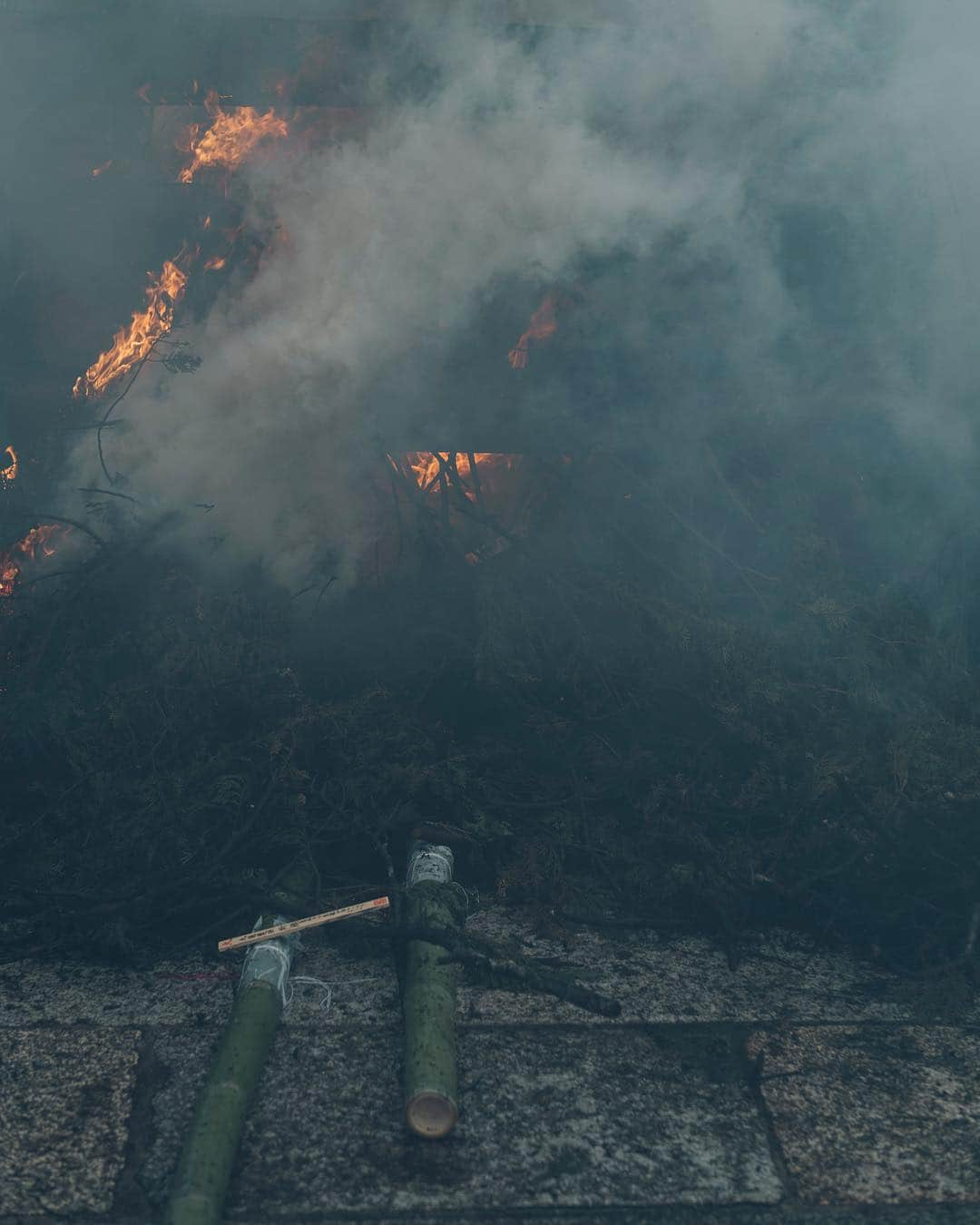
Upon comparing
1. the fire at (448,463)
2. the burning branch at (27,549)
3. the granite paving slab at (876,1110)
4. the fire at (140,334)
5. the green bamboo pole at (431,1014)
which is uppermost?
the fire at (140,334)

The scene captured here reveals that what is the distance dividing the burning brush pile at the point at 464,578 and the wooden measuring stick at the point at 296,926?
27cm

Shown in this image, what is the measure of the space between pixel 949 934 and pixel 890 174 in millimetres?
6178

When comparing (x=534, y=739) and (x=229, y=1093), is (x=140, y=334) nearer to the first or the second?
(x=534, y=739)

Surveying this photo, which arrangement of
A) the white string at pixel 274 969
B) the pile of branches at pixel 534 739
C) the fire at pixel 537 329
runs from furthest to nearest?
the fire at pixel 537 329 < the pile of branches at pixel 534 739 < the white string at pixel 274 969

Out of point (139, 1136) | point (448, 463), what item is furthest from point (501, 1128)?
point (448, 463)

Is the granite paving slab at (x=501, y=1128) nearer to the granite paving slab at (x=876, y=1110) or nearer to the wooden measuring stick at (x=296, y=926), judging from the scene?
the granite paving slab at (x=876, y=1110)

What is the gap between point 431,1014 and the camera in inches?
136

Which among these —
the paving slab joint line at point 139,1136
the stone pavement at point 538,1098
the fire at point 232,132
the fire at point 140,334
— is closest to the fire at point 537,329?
the fire at point 232,132

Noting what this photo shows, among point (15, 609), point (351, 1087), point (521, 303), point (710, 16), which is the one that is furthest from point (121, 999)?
point (710, 16)

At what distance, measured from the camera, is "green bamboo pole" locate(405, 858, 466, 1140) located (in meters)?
3.11

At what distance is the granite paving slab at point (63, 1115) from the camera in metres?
2.89

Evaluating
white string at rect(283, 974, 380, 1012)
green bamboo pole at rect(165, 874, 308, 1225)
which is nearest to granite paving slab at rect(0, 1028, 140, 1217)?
green bamboo pole at rect(165, 874, 308, 1225)

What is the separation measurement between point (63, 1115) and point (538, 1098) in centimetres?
183

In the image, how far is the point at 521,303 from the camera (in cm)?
729
